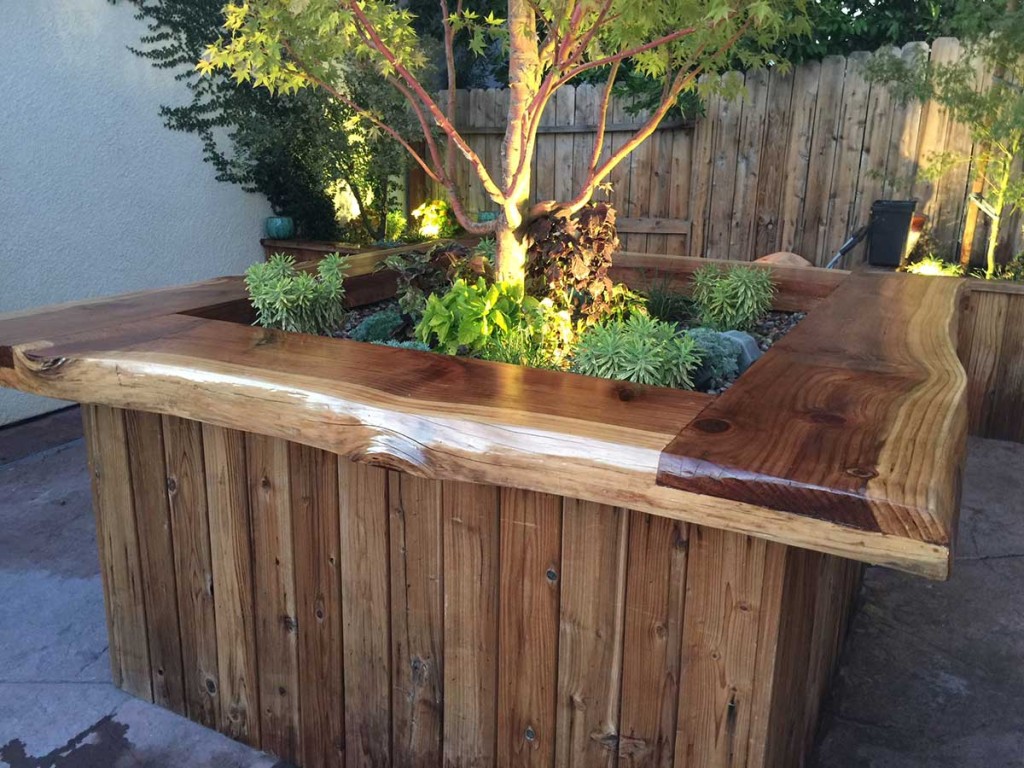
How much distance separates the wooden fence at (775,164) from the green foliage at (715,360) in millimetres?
3461

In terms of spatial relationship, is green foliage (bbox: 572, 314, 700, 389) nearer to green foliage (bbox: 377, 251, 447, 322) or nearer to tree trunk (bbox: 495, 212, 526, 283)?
tree trunk (bbox: 495, 212, 526, 283)

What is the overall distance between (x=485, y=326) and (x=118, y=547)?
1.08 m

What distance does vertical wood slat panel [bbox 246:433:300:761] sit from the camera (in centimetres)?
174

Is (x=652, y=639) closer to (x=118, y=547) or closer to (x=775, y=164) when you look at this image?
(x=118, y=547)

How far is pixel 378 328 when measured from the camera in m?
2.61

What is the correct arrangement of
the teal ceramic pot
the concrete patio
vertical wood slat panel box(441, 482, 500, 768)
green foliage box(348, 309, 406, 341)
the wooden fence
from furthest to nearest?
the teal ceramic pot, the wooden fence, green foliage box(348, 309, 406, 341), the concrete patio, vertical wood slat panel box(441, 482, 500, 768)

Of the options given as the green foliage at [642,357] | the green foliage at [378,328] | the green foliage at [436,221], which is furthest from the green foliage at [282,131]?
the green foliage at [642,357]

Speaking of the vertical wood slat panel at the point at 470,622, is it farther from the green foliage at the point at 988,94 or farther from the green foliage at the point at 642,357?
the green foliage at the point at 988,94

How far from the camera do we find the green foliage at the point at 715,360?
2176 millimetres

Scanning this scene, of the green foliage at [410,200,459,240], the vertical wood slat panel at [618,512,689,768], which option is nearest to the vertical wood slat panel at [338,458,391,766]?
the vertical wood slat panel at [618,512,689,768]

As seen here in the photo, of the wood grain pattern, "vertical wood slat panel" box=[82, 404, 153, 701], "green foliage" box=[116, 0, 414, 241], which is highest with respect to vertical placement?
"green foliage" box=[116, 0, 414, 241]

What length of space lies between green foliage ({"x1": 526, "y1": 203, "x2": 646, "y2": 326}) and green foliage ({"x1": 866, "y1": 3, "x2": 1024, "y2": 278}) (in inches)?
111

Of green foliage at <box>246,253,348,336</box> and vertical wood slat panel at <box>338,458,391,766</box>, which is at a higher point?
green foliage at <box>246,253,348,336</box>

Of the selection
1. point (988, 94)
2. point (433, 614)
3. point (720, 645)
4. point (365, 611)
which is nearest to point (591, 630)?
point (720, 645)
